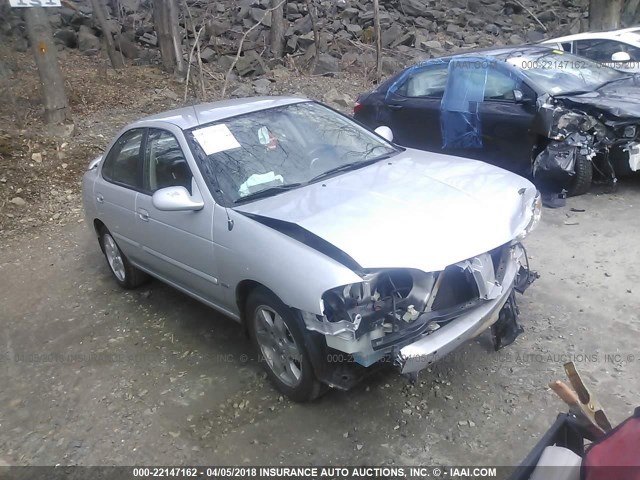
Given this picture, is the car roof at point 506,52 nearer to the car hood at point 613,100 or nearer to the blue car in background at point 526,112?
the blue car in background at point 526,112

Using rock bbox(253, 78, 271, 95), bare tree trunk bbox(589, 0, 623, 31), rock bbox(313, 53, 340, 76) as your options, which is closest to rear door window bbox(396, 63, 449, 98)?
rock bbox(253, 78, 271, 95)

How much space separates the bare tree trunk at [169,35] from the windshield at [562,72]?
8.89m

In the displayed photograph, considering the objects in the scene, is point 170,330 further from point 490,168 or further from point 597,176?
point 597,176

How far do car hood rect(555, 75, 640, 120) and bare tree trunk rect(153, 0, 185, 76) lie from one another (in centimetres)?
962

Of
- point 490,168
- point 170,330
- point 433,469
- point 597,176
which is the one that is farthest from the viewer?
point 597,176

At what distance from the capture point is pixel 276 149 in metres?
3.97

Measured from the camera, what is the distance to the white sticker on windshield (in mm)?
3906

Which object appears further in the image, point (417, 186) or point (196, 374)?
point (196, 374)

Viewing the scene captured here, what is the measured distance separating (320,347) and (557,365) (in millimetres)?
1550

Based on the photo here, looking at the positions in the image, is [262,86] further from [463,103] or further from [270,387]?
[270,387]

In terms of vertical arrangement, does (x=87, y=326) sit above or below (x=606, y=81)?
below

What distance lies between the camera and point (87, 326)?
4797 mm

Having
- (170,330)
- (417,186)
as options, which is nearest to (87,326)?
(170,330)

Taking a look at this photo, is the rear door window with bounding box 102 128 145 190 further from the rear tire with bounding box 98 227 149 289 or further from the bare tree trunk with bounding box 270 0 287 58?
the bare tree trunk with bounding box 270 0 287 58
